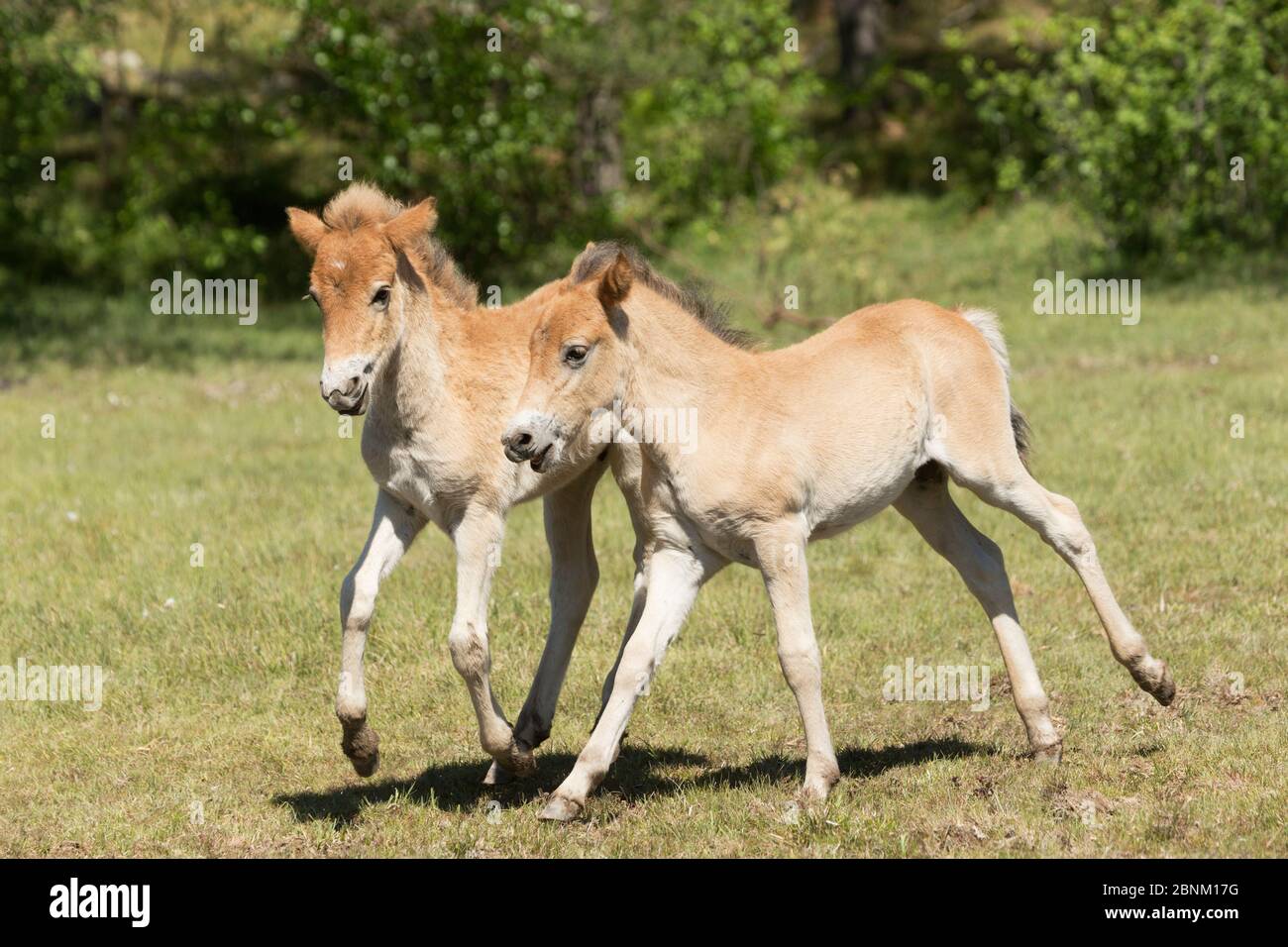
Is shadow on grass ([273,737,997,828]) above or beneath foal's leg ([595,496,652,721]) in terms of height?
beneath

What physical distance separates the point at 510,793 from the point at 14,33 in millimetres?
15983

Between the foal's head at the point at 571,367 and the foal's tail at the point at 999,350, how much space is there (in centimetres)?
211

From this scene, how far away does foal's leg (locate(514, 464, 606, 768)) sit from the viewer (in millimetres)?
7559

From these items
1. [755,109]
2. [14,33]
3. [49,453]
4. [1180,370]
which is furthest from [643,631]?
[755,109]

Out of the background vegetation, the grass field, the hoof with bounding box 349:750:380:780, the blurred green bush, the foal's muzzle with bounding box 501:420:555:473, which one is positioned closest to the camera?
the foal's muzzle with bounding box 501:420:555:473

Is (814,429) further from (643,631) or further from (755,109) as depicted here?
(755,109)

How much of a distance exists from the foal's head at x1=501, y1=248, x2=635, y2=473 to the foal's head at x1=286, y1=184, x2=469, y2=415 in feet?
2.56

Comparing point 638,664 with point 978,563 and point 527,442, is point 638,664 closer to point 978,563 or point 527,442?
point 527,442

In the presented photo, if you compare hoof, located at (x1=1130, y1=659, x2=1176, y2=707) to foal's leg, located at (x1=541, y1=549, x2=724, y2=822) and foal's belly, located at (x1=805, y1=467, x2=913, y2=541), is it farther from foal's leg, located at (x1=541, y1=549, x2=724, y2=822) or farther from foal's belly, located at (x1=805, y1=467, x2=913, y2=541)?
foal's leg, located at (x1=541, y1=549, x2=724, y2=822)

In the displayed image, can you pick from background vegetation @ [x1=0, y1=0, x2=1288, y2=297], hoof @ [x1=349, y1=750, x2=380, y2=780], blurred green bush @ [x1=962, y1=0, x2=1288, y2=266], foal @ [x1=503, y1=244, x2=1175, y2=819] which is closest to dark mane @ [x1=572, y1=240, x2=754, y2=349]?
foal @ [x1=503, y1=244, x2=1175, y2=819]

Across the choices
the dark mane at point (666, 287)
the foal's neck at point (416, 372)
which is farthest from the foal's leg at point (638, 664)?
the foal's neck at point (416, 372)

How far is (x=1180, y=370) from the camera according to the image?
1602cm

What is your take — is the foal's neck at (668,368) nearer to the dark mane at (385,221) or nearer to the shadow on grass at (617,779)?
the dark mane at (385,221)

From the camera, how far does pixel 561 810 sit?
6410 millimetres
